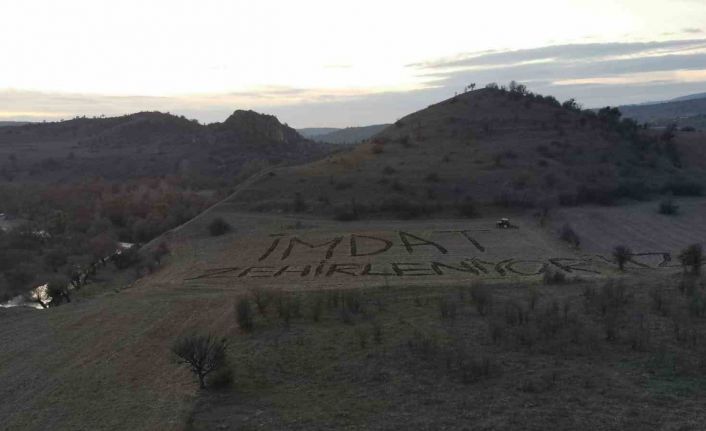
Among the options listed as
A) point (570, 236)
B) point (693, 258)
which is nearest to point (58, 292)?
point (693, 258)

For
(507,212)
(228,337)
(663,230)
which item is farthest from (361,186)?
(228,337)

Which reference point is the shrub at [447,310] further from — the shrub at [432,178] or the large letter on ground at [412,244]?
the shrub at [432,178]

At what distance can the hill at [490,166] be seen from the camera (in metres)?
51.3

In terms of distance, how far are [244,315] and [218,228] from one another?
25.9 m

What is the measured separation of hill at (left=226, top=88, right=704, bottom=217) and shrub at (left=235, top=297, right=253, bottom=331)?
3036 centimetres

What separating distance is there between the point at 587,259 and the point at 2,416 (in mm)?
27033

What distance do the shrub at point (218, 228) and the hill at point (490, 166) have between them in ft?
25.0

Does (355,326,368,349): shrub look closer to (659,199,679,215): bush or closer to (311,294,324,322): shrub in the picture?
(311,294,324,322): shrub

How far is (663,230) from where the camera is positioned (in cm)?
4259

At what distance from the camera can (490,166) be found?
5838 centimetres

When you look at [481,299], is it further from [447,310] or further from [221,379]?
[221,379]

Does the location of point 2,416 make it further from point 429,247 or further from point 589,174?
point 589,174

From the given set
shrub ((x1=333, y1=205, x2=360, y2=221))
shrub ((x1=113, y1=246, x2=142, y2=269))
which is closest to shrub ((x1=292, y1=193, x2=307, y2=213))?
shrub ((x1=333, y1=205, x2=360, y2=221))

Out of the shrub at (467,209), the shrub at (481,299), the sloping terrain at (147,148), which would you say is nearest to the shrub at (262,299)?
the shrub at (481,299)
